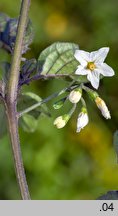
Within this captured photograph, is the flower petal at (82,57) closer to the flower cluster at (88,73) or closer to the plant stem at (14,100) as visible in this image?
the flower cluster at (88,73)

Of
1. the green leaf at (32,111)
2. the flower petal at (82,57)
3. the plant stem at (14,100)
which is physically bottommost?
the plant stem at (14,100)

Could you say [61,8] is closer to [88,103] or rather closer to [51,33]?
[51,33]

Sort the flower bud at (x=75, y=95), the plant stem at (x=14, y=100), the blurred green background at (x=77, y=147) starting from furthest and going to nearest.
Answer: the blurred green background at (x=77, y=147) < the flower bud at (x=75, y=95) < the plant stem at (x=14, y=100)

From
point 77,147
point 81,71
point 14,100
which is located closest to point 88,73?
point 81,71

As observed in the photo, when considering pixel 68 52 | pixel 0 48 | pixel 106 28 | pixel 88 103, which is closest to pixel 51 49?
pixel 68 52

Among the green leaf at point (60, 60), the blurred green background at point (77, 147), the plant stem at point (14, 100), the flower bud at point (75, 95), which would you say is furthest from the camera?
the blurred green background at point (77, 147)

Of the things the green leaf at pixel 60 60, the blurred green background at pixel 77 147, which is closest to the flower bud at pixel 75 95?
the green leaf at pixel 60 60
